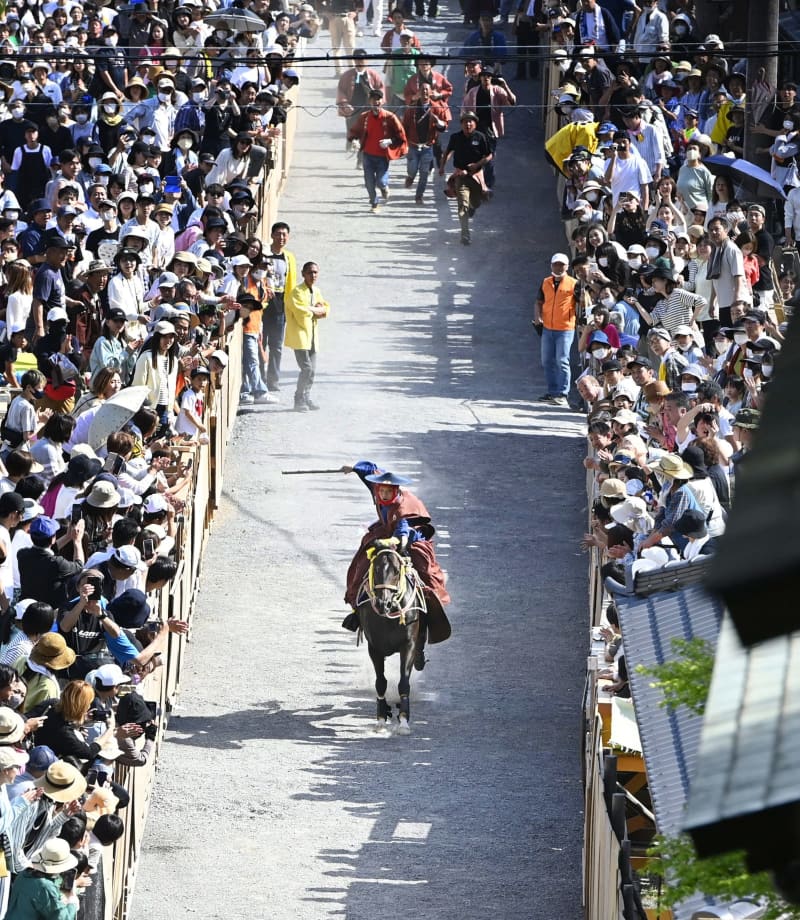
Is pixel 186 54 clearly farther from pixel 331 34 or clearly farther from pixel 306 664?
pixel 306 664

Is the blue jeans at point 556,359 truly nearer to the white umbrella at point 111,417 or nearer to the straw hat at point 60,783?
the white umbrella at point 111,417

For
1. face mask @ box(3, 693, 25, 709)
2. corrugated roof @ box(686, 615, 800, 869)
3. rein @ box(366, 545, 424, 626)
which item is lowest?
rein @ box(366, 545, 424, 626)

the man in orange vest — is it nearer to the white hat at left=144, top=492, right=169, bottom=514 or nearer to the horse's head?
the horse's head

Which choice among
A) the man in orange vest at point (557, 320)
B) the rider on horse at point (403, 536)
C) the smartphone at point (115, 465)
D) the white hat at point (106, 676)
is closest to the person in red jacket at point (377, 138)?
the man in orange vest at point (557, 320)

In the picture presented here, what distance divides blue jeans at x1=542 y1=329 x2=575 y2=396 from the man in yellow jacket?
97.1 inches

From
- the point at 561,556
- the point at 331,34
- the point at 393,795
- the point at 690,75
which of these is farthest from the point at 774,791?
the point at 331,34

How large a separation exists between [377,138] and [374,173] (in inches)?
39.0

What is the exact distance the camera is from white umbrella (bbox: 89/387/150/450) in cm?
1459

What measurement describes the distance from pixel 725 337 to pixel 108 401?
5.55 metres

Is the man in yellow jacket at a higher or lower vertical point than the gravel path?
higher

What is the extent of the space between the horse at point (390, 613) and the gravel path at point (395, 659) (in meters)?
0.37

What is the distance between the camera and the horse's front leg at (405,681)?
15438 mm

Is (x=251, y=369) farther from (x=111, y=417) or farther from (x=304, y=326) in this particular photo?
(x=111, y=417)

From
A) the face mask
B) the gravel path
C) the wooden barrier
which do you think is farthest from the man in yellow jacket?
the face mask
